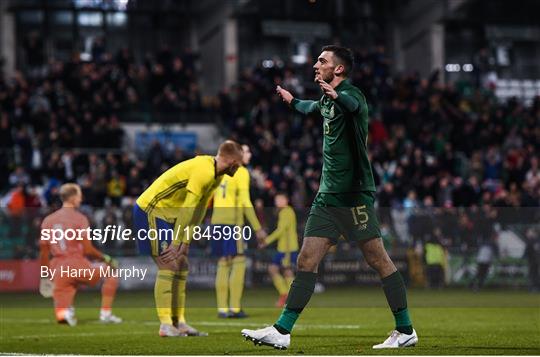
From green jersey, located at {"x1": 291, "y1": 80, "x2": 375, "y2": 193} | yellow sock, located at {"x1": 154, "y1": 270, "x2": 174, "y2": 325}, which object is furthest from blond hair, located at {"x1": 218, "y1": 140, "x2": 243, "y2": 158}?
green jersey, located at {"x1": 291, "y1": 80, "x2": 375, "y2": 193}

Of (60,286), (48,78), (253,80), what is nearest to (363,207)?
(60,286)

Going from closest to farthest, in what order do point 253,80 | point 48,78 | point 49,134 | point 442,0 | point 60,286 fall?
point 60,286 < point 49,134 < point 48,78 < point 253,80 < point 442,0

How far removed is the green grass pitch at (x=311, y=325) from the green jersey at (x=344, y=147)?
1.51 meters

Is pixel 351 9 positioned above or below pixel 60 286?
above

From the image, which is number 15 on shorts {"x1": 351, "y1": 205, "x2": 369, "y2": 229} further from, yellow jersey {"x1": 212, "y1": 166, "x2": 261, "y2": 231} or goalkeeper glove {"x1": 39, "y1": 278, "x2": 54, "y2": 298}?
yellow jersey {"x1": 212, "y1": 166, "x2": 261, "y2": 231}

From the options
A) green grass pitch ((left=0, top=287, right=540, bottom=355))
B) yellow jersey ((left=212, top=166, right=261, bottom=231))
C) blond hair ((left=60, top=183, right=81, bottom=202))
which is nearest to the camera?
green grass pitch ((left=0, top=287, right=540, bottom=355))

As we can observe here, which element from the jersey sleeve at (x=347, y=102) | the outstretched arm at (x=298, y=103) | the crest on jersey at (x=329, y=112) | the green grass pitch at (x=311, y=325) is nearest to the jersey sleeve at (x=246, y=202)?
the green grass pitch at (x=311, y=325)

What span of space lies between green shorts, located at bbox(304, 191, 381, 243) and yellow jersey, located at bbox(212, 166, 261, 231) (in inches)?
252

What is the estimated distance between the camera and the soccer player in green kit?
10992mm

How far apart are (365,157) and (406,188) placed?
22.3 metres

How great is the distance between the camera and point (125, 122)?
36.2 meters

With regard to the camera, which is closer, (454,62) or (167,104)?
(167,104)

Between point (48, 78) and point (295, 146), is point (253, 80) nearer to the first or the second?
point (295, 146)

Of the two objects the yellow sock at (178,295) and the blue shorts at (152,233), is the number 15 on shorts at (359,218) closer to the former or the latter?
the blue shorts at (152,233)
